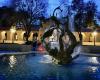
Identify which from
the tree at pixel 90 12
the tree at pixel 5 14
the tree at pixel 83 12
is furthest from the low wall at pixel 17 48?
the tree at pixel 90 12

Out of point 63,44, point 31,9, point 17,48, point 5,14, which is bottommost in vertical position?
point 17,48

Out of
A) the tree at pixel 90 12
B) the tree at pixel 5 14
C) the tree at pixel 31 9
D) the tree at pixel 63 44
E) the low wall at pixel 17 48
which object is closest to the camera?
the tree at pixel 63 44

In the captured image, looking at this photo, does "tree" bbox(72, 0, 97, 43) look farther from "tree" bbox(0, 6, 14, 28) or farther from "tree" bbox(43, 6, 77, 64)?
"tree" bbox(43, 6, 77, 64)

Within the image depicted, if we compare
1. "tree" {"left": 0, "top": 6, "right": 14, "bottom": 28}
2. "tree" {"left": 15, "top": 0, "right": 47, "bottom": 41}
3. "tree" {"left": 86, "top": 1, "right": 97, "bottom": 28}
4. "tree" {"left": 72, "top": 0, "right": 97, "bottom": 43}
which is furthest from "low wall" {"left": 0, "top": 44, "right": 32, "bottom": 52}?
"tree" {"left": 86, "top": 1, "right": 97, "bottom": 28}

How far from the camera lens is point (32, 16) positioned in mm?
53906

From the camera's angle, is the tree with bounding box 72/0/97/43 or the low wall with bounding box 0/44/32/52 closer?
the low wall with bounding box 0/44/32/52

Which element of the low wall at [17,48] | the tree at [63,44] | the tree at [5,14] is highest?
the tree at [5,14]

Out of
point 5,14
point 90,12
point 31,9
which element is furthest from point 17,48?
point 5,14

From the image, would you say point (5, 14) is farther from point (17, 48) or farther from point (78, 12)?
point (17, 48)

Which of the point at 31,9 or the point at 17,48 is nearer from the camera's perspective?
the point at 17,48

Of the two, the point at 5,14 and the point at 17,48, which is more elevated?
the point at 5,14

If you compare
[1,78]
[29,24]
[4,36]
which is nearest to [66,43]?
[1,78]

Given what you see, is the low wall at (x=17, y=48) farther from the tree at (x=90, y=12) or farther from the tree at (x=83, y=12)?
the tree at (x=90, y=12)

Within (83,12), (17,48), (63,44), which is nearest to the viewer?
(63,44)
